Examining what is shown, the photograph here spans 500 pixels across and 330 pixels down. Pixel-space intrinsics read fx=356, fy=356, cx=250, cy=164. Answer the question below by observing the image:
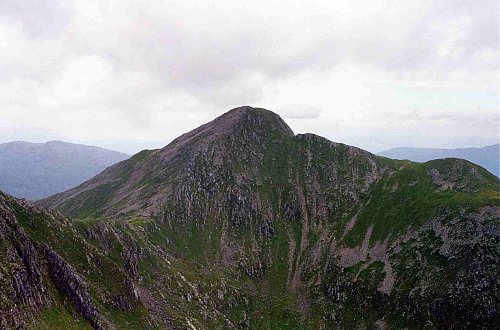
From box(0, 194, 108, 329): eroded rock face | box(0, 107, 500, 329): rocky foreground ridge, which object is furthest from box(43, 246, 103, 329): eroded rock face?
box(0, 107, 500, 329): rocky foreground ridge

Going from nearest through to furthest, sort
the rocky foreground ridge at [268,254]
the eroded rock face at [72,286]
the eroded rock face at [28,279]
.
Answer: the eroded rock face at [28,279]
the eroded rock face at [72,286]
the rocky foreground ridge at [268,254]

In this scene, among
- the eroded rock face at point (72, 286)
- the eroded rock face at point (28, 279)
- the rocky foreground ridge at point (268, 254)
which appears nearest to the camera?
the eroded rock face at point (28, 279)

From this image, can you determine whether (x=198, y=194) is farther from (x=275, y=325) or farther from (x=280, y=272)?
(x=275, y=325)

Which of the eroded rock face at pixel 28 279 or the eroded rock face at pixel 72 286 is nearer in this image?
the eroded rock face at pixel 28 279

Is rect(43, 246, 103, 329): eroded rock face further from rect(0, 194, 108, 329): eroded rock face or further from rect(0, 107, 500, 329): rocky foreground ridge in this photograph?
rect(0, 107, 500, 329): rocky foreground ridge

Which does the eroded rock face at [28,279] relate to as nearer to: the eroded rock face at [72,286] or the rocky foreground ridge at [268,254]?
the eroded rock face at [72,286]

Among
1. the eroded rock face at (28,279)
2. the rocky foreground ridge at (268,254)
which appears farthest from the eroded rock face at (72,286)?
the rocky foreground ridge at (268,254)

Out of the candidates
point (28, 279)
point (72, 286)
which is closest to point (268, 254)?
point (72, 286)

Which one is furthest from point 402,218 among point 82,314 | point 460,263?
point 82,314

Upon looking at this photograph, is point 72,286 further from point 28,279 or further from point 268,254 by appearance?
point 268,254
